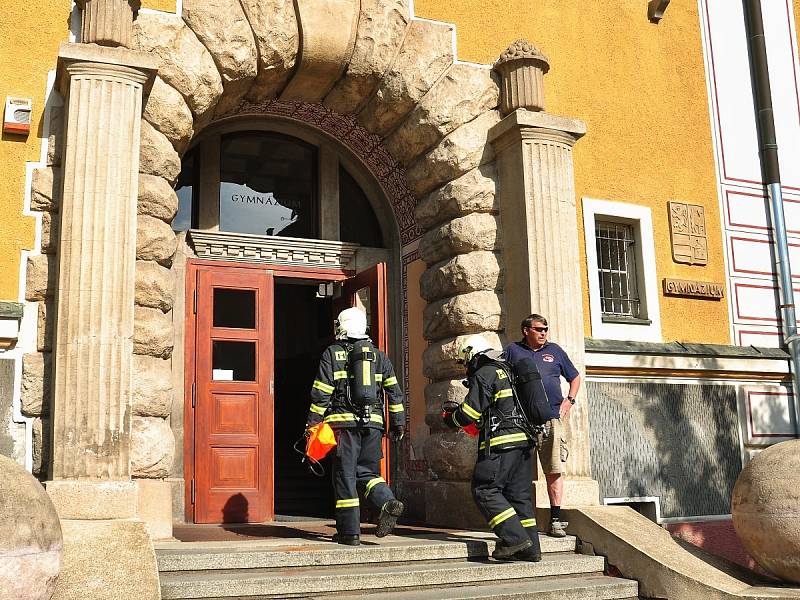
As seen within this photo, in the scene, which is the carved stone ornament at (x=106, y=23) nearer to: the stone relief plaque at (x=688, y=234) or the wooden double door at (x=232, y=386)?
the wooden double door at (x=232, y=386)

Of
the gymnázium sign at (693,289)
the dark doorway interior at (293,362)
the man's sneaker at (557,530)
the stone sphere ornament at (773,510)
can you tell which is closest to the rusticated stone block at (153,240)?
the man's sneaker at (557,530)

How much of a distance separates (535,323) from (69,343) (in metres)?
3.80

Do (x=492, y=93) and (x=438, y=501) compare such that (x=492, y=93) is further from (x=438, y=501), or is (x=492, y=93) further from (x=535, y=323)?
(x=438, y=501)

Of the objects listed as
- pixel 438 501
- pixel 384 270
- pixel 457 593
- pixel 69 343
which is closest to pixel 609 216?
pixel 384 270

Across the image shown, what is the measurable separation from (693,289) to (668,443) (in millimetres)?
1793

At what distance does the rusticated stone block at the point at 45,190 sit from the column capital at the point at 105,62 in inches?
29.5

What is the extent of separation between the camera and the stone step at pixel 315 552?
659 centimetres

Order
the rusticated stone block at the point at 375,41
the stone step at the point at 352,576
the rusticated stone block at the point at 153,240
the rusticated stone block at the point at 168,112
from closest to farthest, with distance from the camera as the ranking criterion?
the stone step at the point at 352,576
the rusticated stone block at the point at 153,240
the rusticated stone block at the point at 168,112
the rusticated stone block at the point at 375,41

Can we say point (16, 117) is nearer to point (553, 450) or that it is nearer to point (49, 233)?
point (49, 233)

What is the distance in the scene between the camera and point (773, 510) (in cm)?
702

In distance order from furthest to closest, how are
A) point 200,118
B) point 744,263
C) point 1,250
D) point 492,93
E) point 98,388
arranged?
point 744,263
point 492,93
point 200,118
point 1,250
point 98,388

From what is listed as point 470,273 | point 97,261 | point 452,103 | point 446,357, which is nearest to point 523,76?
point 452,103

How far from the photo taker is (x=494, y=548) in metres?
7.51

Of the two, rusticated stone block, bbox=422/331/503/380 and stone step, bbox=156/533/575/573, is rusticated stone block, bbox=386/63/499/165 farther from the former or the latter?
stone step, bbox=156/533/575/573
